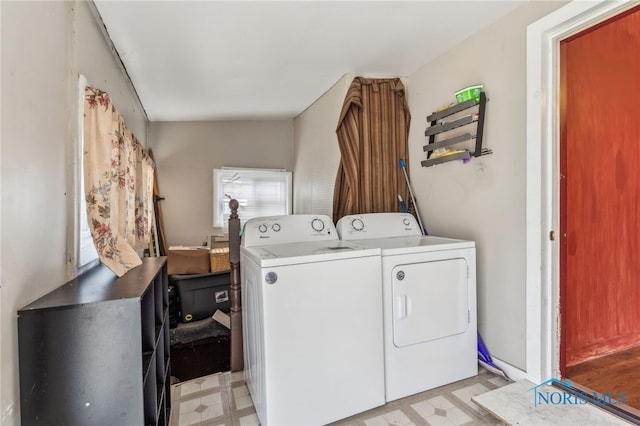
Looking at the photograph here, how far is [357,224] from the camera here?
2.31 metres

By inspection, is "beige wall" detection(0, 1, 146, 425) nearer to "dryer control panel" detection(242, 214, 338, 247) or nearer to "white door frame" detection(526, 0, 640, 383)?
"dryer control panel" detection(242, 214, 338, 247)

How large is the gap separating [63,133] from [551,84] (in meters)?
2.42

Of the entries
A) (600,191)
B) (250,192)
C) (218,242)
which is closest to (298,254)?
(600,191)

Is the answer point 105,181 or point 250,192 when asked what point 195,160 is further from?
point 105,181

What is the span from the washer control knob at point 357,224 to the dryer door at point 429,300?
1.76ft

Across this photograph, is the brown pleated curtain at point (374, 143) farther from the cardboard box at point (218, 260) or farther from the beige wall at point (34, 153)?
the beige wall at point (34, 153)

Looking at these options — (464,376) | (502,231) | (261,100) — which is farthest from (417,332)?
(261,100)

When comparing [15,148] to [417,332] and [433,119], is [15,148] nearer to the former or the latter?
[417,332]

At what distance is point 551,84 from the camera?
1.75 m

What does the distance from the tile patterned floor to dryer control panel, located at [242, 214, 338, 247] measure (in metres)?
0.92

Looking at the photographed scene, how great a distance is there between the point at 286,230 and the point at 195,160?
2.63 meters

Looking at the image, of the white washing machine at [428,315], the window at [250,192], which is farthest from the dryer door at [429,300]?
the window at [250,192]

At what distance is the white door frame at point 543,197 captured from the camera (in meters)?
1.75

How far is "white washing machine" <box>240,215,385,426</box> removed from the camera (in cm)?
152
